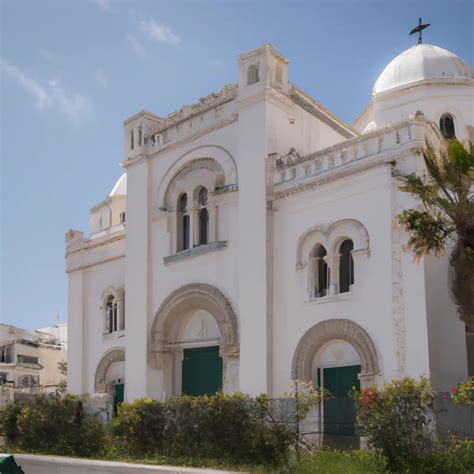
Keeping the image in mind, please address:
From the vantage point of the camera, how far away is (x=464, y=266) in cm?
1436

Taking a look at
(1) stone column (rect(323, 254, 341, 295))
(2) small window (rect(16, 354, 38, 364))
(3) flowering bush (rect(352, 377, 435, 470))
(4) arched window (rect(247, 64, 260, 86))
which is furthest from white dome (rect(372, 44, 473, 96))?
(2) small window (rect(16, 354, 38, 364))

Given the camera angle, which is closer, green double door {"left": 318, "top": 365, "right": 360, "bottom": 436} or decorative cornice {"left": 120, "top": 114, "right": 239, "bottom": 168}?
green double door {"left": 318, "top": 365, "right": 360, "bottom": 436}

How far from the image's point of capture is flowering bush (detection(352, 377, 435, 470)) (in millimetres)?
12891

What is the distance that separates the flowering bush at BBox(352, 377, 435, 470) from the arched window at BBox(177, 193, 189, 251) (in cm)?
1097

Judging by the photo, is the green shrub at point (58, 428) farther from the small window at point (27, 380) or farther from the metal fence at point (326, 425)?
the small window at point (27, 380)

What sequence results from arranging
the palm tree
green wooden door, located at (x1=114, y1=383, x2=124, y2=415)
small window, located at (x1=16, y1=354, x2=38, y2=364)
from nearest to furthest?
the palm tree → green wooden door, located at (x1=114, y1=383, x2=124, y2=415) → small window, located at (x1=16, y1=354, x2=38, y2=364)

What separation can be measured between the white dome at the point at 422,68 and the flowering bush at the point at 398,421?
15.3 metres

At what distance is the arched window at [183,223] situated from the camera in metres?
23.4

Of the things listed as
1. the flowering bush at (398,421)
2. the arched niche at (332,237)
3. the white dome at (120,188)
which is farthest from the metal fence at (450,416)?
the white dome at (120,188)

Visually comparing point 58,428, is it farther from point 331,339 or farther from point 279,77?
point 279,77

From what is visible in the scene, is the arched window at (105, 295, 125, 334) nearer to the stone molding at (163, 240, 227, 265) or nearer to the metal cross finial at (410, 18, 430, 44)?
the stone molding at (163, 240, 227, 265)

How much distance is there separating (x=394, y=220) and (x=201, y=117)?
8397 mm

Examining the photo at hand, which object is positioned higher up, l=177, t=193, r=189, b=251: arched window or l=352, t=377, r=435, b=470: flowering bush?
l=177, t=193, r=189, b=251: arched window

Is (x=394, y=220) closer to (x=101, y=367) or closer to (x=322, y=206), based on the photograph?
(x=322, y=206)
